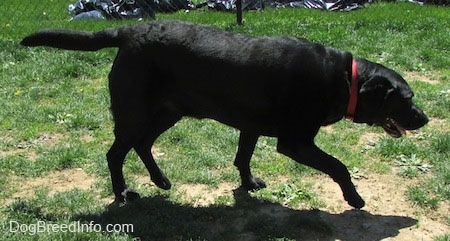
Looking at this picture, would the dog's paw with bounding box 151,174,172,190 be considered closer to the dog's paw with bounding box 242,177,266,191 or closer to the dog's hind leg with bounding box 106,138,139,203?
the dog's hind leg with bounding box 106,138,139,203

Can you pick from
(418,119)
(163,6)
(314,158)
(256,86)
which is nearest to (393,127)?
(418,119)

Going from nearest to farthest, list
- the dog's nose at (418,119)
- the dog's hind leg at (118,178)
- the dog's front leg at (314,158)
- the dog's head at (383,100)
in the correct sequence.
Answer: the dog's front leg at (314,158) < the dog's head at (383,100) < the dog's nose at (418,119) < the dog's hind leg at (118,178)

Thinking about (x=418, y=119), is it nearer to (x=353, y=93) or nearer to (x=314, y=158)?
(x=353, y=93)

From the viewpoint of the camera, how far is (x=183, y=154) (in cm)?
518

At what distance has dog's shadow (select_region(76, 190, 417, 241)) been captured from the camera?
12.9ft

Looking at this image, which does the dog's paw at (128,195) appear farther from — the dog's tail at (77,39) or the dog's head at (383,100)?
the dog's head at (383,100)

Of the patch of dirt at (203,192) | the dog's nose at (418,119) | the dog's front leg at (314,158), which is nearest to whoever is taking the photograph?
the dog's front leg at (314,158)

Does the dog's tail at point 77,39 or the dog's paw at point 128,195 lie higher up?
the dog's tail at point 77,39

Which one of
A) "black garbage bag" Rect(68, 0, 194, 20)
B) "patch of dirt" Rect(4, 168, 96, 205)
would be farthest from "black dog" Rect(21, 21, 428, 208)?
"black garbage bag" Rect(68, 0, 194, 20)

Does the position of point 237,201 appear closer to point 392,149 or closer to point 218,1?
point 392,149

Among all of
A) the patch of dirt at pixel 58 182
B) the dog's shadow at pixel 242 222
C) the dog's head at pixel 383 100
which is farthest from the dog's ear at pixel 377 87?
the patch of dirt at pixel 58 182

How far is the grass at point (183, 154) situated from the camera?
4082 mm

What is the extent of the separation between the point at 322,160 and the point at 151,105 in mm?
1209

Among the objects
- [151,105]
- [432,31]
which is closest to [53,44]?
[151,105]
